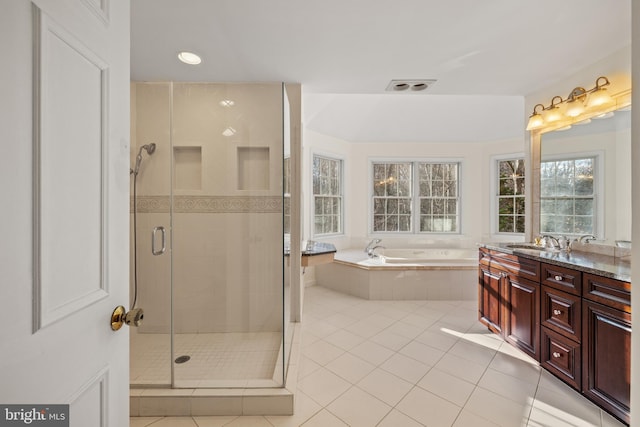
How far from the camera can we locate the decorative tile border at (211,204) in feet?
8.05

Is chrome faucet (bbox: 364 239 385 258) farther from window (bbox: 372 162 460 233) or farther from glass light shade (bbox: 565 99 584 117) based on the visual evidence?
glass light shade (bbox: 565 99 584 117)

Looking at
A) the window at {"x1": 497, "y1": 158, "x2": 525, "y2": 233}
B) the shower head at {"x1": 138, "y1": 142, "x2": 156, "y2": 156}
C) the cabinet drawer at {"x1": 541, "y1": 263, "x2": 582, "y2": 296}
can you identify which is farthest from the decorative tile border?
the window at {"x1": 497, "y1": 158, "x2": 525, "y2": 233}

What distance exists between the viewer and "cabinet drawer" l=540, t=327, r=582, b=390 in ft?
5.64

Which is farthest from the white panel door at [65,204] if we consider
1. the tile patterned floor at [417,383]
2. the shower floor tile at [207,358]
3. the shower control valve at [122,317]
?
the tile patterned floor at [417,383]

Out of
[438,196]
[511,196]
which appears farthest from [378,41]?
[511,196]

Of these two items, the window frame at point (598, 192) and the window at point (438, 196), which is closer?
the window frame at point (598, 192)

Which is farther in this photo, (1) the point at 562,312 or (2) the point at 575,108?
(2) the point at 575,108

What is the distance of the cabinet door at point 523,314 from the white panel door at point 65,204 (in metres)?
2.51

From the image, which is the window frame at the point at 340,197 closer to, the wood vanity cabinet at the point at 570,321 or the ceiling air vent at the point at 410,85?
the ceiling air vent at the point at 410,85

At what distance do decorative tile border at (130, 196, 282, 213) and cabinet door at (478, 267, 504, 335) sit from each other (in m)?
2.02

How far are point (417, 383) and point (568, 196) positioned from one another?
2.07 metres

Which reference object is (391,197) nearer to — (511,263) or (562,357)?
(511,263)

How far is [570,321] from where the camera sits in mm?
1764

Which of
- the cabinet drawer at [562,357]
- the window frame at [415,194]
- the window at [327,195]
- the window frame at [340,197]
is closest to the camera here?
the cabinet drawer at [562,357]
